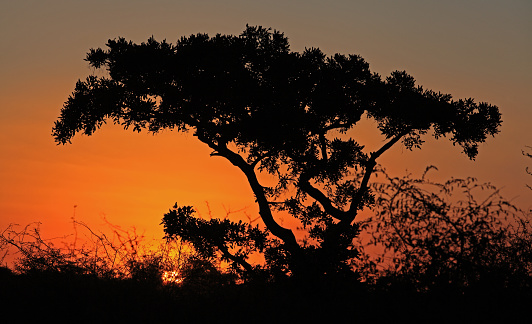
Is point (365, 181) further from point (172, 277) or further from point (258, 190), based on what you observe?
point (172, 277)

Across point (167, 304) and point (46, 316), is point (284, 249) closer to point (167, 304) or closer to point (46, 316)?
point (167, 304)

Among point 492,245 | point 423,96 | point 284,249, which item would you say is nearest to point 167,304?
point 492,245

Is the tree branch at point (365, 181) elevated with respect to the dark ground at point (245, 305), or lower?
elevated

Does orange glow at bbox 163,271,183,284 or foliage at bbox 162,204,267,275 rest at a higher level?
foliage at bbox 162,204,267,275

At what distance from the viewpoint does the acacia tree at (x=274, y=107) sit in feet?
66.4

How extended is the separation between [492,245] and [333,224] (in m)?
8.19

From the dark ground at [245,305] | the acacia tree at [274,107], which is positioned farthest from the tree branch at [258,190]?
the dark ground at [245,305]

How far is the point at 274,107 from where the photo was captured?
20078 mm

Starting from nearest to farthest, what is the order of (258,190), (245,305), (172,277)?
(245,305) → (172,277) → (258,190)

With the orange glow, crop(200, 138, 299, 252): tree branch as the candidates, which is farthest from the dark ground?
crop(200, 138, 299, 252): tree branch

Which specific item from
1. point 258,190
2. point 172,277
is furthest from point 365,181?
point 172,277

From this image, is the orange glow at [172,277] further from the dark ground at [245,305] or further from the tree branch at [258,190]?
the tree branch at [258,190]

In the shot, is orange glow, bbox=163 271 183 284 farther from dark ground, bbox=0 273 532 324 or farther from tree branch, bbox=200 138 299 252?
tree branch, bbox=200 138 299 252

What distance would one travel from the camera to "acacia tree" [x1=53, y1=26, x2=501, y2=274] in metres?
20.2
